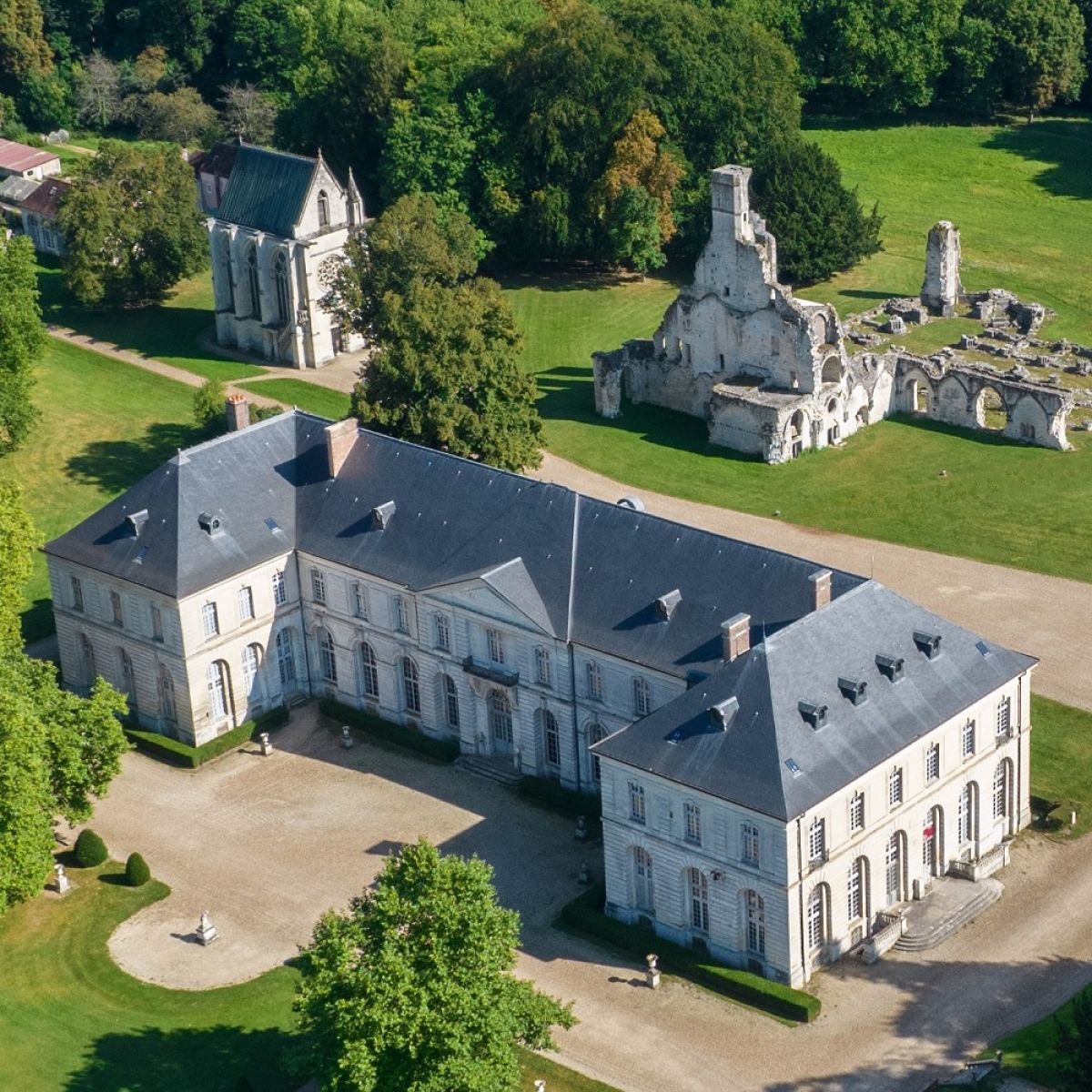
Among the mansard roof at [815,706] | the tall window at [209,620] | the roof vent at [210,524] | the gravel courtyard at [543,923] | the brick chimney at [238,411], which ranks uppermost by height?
the brick chimney at [238,411]

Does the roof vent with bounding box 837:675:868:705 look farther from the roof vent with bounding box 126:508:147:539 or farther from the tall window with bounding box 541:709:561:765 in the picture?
the roof vent with bounding box 126:508:147:539

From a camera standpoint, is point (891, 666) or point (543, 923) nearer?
point (891, 666)

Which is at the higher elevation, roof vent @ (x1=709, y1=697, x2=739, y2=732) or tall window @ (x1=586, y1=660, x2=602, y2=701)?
roof vent @ (x1=709, y1=697, x2=739, y2=732)

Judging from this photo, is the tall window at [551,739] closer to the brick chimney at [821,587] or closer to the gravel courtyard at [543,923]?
the gravel courtyard at [543,923]

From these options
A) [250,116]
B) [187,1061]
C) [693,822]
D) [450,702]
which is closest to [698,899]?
[693,822]

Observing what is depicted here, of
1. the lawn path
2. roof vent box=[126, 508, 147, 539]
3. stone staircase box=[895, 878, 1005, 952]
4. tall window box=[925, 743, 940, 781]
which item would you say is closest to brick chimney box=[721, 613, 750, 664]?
tall window box=[925, 743, 940, 781]

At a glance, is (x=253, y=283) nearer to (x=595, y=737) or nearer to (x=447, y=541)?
(x=447, y=541)

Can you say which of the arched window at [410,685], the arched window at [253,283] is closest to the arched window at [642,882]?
the arched window at [410,685]
